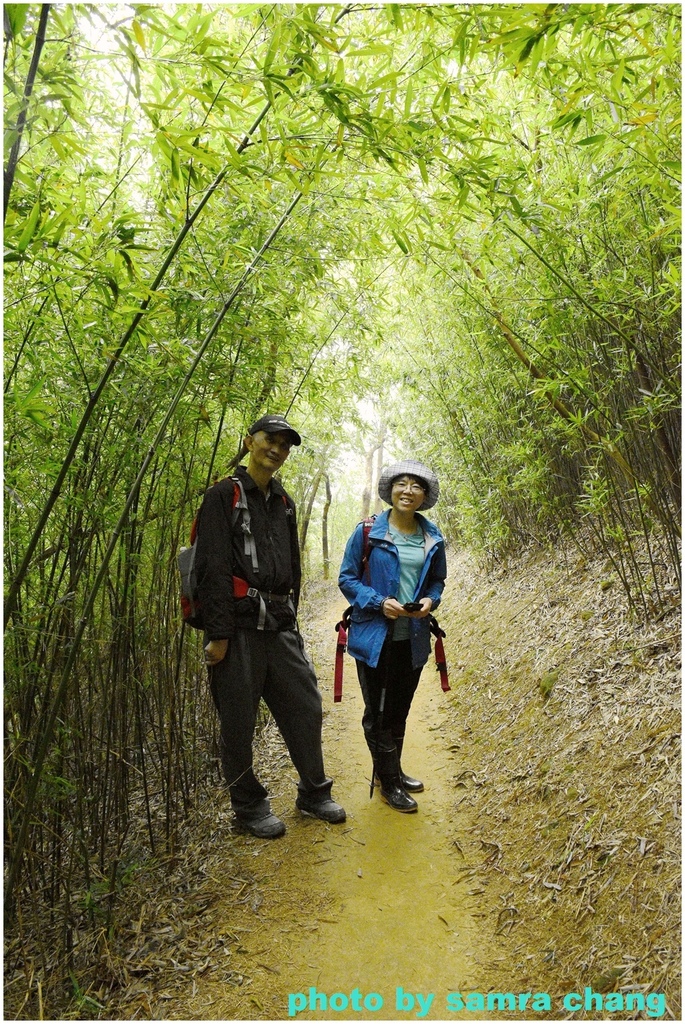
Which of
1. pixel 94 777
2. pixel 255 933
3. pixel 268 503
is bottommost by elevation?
pixel 255 933

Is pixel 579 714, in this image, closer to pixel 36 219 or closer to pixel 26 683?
pixel 26 683

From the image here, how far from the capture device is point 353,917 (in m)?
2.17

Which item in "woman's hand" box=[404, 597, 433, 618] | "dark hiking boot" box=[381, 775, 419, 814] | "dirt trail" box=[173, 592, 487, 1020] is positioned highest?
"woman's hand" box=[404, 597, 433, 618]

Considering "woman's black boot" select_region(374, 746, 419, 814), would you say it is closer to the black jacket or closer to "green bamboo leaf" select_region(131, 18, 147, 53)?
the black jacket

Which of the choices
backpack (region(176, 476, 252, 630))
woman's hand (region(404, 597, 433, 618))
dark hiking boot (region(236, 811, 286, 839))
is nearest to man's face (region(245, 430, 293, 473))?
backpack (region(176, 476, 252, 630))

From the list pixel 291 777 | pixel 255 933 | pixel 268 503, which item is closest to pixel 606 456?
pixel 268 503

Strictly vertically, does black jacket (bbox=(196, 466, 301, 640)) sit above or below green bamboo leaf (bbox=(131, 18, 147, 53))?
below

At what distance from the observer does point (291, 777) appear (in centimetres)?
315

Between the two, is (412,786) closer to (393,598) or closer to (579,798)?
(579,798)

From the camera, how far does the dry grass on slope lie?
176 cm

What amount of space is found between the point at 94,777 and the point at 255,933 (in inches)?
31.5

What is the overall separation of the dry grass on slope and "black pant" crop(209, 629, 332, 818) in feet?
2.48

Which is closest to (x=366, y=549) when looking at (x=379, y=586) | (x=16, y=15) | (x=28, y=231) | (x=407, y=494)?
(x=379, y=586)

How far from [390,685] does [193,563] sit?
104 cm
